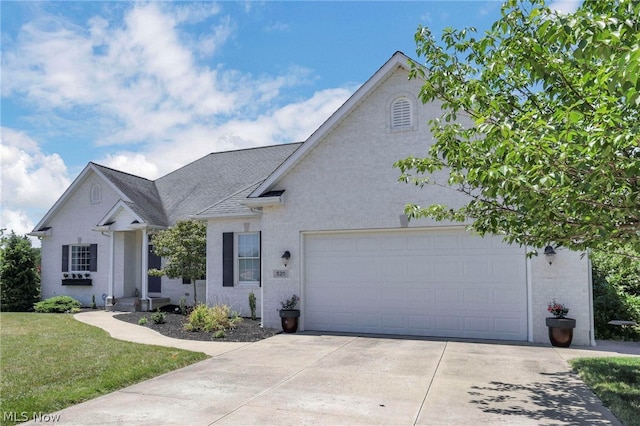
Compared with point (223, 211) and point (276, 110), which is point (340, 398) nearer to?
point (223, 211)

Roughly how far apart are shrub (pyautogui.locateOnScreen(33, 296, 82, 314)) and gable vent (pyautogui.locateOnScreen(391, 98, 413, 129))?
14.6 metres

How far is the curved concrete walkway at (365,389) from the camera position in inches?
208

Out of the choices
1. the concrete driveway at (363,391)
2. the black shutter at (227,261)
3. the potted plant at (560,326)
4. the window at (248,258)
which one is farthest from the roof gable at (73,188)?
the potted plant at (560,326)

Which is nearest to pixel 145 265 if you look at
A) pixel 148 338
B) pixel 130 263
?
pixel 130 263

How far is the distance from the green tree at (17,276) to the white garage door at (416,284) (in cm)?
1409

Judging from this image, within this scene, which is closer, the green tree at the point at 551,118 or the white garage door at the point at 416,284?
the green tree at the point at 551,118

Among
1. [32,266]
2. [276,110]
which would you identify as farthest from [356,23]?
[32,266]

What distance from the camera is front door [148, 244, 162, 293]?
1789cm

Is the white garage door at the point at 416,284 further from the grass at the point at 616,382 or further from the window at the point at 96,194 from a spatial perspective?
the window at the point at 96,194

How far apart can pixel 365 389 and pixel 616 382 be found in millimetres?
3946

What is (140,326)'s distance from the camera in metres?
13.1

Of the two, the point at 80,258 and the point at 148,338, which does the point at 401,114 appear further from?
the point at 80,258

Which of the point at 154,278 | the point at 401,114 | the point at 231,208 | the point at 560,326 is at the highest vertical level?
the point at 401,114

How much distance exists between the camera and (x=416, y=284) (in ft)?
36.7
